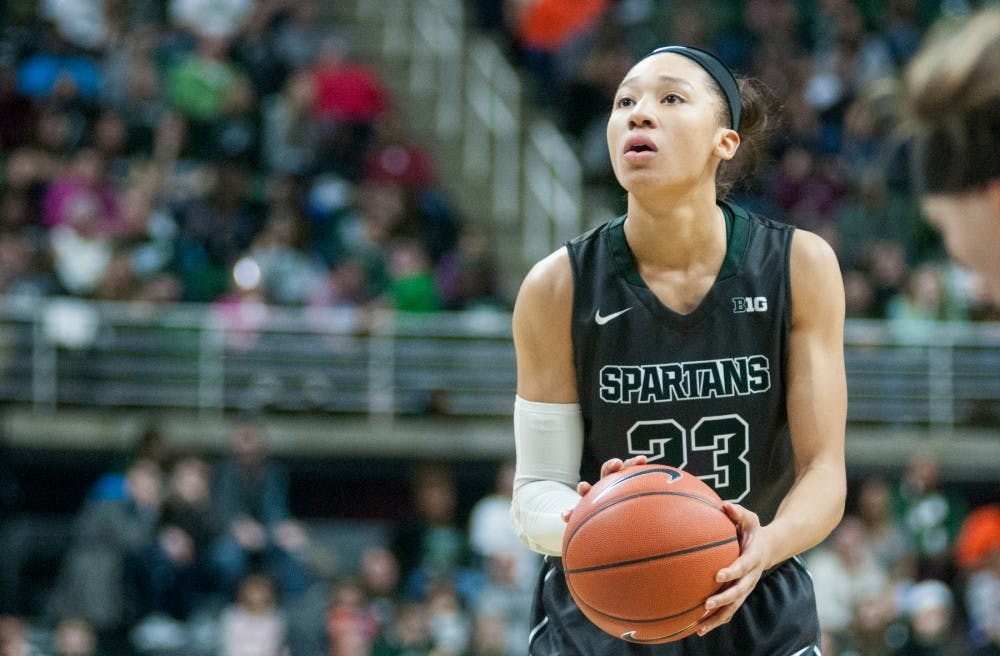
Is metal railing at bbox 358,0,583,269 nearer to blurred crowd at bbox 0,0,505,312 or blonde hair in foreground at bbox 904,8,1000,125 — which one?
blurred crowd at bbox 0,0,505,312

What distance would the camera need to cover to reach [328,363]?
43.5ft

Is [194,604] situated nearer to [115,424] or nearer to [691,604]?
[115,424]

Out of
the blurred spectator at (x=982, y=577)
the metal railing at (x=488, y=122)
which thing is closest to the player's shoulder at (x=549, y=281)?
the blurred spectator at (x=982, y=577)

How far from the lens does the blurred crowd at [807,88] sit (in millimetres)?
13609

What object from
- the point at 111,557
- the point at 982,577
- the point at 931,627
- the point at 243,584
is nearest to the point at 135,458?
the point at 111,557

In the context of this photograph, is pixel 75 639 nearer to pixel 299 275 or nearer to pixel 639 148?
pixel 299 275

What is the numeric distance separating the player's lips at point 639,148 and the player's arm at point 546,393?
42 cm

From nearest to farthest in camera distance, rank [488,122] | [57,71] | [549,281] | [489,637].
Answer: [549,281] → [489,637] → [57,71] → [488,122]

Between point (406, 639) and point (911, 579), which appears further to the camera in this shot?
point (911, 579)

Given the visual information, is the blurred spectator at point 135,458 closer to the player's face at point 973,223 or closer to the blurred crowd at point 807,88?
the blurred crowd at point 807,88

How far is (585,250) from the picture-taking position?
15.5 ft

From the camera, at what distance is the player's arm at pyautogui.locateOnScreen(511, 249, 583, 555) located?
4637mm

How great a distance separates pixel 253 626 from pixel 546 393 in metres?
6.61

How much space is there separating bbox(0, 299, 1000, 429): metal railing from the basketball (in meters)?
9.12
